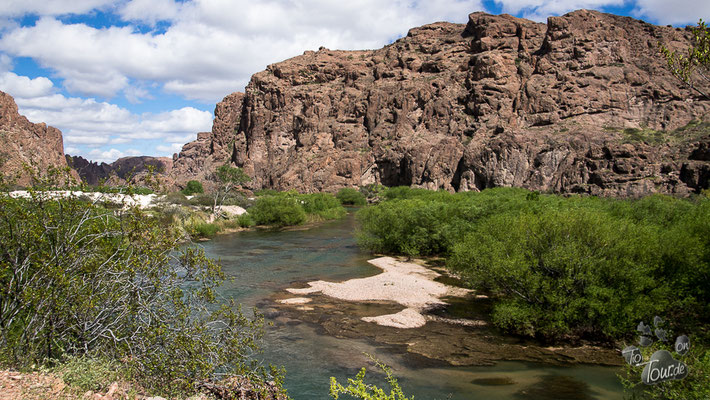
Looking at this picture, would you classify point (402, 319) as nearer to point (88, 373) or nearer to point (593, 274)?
point (593, 274)

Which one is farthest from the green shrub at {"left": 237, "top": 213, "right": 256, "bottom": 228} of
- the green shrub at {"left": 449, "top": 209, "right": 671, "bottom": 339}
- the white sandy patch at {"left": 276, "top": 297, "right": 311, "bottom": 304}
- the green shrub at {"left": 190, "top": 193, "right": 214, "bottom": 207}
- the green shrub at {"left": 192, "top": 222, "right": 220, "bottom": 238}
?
the green shrub at {"left": 449, "top": 209, "right": 671, "bottom": 339}

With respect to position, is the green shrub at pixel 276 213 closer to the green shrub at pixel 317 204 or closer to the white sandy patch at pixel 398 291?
the green shrub at pixel 317 204

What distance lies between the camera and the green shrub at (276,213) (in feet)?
196

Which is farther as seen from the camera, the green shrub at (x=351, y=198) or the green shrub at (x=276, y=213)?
the green shrub at (x=351, y=198)

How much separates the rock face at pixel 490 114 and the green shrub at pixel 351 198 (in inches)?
598

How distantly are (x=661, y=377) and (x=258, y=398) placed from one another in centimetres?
760

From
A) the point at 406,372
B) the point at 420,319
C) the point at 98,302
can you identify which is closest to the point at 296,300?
the point at 420,319

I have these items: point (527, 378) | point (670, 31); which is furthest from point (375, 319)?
point (670, 31)

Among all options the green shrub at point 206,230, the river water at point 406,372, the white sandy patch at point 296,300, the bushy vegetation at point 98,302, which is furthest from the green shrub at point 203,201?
the bushy vegetation at point 98,302

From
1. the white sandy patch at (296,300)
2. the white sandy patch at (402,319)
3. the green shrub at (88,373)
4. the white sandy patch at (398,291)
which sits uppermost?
the green shrub at (88,373)

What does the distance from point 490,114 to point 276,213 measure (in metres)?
78.5

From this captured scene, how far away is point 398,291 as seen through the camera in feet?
83.0

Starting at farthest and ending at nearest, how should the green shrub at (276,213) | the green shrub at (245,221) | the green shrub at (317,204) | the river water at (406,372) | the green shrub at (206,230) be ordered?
1. the green shrub at (317,204)
2. the green shrub at (276,213)
3. the green shrub at (245,221)
4. the green shrub at (206,230)
5. the river water at (406,372)

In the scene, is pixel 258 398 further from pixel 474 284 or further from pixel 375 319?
pixel 474 284
